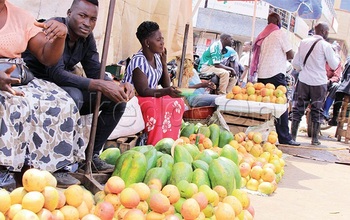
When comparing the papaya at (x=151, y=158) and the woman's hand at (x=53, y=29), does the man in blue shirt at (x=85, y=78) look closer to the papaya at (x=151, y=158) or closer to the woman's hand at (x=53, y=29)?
the papaya at (x=151, y=158)

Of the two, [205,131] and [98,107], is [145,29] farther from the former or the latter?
[98,107]

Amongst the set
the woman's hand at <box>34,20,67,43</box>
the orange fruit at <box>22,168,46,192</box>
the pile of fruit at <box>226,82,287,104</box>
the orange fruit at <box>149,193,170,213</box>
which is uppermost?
the woman's hand at <box>34,20,67,43</box>

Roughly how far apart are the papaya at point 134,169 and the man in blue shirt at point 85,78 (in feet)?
→ 1.09

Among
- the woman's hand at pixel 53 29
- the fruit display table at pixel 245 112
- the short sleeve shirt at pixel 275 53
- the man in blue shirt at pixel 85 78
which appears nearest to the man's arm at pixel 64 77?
the man in blue shirt at pixel 85 78

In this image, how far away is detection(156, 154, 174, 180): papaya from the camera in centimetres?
322

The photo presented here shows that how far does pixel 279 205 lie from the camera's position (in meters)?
4.04

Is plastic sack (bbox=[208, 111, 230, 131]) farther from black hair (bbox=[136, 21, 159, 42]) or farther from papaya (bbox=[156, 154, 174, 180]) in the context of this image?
papaya (bbox=[156, 154, 174, 180])

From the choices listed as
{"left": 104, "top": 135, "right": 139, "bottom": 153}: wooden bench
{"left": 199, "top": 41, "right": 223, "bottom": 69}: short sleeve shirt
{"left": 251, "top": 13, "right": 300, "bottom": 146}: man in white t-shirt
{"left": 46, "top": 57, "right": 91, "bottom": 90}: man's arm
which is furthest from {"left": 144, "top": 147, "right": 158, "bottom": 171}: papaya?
{"left": 199, "top": 41, "right": 223, "bottom": 69}: short sleeve shirt

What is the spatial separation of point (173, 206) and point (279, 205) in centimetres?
162

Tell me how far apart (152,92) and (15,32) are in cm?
191

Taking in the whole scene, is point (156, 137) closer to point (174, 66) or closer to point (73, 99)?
point (73, 99)

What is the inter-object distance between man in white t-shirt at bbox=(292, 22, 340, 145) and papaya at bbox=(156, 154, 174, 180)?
16.2ft

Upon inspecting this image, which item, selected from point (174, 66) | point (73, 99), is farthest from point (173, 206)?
point (174, 66)

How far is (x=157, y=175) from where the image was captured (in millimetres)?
3074
